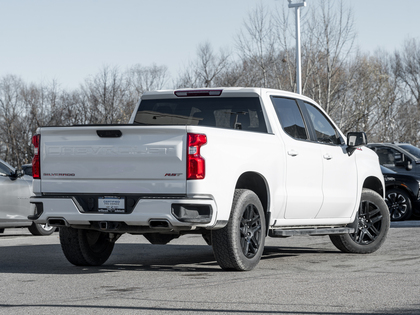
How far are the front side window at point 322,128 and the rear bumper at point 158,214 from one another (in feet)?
9.07

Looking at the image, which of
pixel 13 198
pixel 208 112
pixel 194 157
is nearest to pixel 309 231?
pixel 208 112

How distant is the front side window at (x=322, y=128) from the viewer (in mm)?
9129

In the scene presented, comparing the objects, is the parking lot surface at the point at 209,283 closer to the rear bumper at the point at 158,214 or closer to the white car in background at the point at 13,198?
the rear bumper at the point at 158,214

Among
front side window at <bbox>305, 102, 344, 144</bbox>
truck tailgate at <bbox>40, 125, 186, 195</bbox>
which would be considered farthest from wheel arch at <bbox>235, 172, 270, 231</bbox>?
front side window at <bbox>305, 102, 344, 144</bbox>

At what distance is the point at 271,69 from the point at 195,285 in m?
26.5

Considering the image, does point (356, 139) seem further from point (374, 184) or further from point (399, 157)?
point (399, 157)

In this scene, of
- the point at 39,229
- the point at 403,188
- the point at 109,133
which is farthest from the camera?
the point at 403,188

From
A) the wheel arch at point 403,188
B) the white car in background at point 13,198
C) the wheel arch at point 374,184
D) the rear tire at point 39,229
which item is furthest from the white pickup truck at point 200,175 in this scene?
the wheel arch at point 403,188

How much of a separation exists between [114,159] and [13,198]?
671 cm

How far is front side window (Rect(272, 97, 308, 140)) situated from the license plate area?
2368mm

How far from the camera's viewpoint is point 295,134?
8531 mm

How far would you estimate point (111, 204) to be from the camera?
707 cm

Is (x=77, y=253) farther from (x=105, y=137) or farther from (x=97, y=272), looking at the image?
(x=105, y=137)

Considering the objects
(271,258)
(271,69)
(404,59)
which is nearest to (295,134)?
(271,258)
